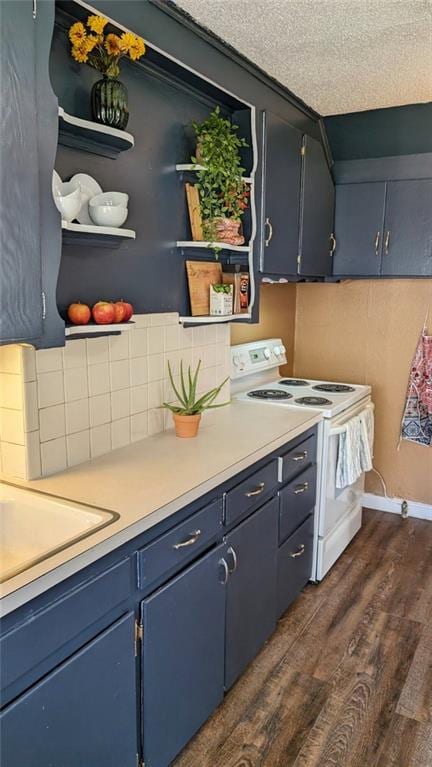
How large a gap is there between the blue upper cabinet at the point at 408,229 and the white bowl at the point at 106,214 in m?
2.07

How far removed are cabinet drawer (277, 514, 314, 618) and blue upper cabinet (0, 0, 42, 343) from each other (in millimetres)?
1577

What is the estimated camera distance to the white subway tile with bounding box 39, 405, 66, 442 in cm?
171

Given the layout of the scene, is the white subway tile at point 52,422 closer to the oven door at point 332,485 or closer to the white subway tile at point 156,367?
the white subway tile at point 156,367

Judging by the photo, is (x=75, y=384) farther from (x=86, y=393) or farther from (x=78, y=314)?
(x=78, y=314)

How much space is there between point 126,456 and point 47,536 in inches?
19.9

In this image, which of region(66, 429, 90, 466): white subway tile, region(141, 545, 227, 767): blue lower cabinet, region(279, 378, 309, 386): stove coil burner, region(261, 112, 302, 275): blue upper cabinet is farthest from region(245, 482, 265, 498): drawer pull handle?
region(279, 378, 309, 386): stove coil burner

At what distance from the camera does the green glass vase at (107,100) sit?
167cm

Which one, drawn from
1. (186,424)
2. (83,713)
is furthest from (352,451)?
(83,713)

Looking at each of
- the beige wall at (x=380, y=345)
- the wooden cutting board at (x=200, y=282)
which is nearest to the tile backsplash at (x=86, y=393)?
the wooden cutting board at (x=200, y=282)

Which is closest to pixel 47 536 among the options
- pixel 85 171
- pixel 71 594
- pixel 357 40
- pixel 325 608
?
pixel 71 594

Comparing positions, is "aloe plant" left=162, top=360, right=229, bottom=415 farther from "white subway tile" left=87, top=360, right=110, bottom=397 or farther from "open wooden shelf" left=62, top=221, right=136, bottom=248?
"open wooden shelf" left=62, top=221, right=136, bottom=248

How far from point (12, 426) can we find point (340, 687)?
1.59m

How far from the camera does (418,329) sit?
363cm

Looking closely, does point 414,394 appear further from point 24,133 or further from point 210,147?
point 24,133
